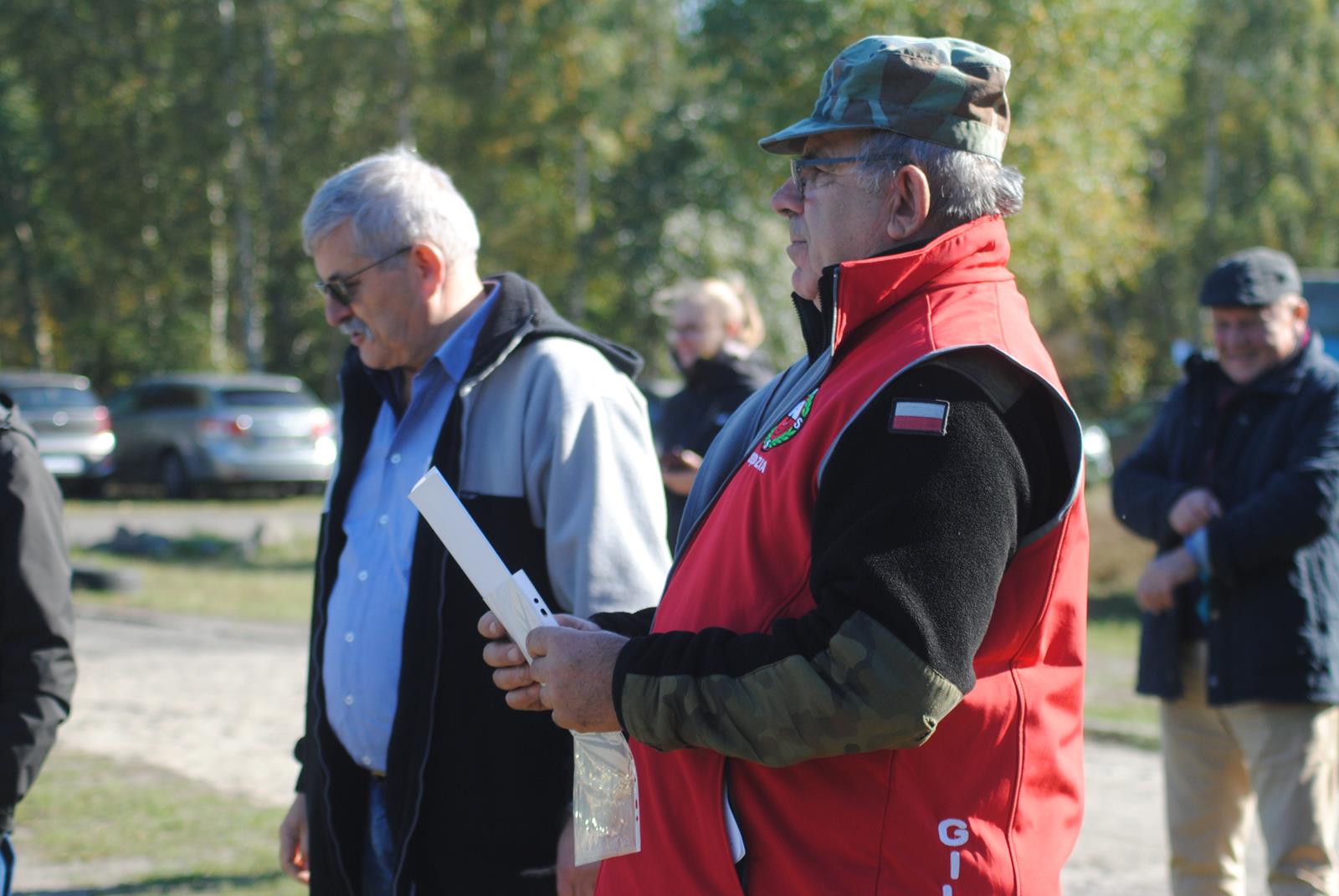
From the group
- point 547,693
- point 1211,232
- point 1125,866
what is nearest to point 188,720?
point 1125,866

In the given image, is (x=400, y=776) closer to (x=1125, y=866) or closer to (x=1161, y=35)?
(x=1125, y=866)

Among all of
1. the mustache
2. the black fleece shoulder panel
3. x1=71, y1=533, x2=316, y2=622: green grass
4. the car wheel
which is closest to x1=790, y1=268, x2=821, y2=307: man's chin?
the black fleece shoulder panel

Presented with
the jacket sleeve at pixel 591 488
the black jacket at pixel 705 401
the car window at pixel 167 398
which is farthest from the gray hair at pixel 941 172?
the car window at pixel 167 398

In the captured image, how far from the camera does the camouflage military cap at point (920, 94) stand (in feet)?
5.93

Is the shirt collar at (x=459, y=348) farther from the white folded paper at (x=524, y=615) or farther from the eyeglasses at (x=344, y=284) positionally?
the white folded paper at (x=524, y=615)

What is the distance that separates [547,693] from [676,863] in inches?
11.1

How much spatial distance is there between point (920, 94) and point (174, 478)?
1999cm

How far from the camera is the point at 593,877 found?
2.52m

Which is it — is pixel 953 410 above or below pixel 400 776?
above

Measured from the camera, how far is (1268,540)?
4059mm

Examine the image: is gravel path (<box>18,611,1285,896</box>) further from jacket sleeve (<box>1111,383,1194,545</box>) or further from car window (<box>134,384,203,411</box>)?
car window (<box>134,384,203,411</box>)

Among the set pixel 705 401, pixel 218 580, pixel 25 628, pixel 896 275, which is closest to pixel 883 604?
pixel 896 275

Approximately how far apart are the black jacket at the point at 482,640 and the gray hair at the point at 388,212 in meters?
0.20

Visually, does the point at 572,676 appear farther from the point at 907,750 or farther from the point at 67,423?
the point at 67,423
